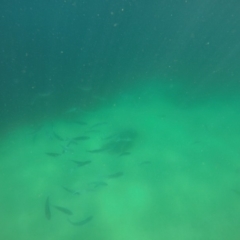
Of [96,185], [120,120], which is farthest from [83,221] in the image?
[120,120]

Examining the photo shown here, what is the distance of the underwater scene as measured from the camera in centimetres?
671

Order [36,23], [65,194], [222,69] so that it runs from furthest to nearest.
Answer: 1. [222,69]
2. [36,23]
3. [65,194]

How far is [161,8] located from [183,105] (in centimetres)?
1143

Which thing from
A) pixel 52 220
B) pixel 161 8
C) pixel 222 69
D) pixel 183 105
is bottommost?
pixel 52 220

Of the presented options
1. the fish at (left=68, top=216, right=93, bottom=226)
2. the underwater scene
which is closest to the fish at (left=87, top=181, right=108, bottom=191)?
the underwater scene

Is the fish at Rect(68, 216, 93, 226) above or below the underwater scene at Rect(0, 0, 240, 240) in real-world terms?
below

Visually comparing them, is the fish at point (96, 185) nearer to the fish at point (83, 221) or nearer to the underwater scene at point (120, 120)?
the underwater scene at point (120, 120)

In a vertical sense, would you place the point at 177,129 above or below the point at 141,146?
above

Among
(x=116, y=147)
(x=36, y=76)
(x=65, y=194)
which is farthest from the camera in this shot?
(x=36, y=76)

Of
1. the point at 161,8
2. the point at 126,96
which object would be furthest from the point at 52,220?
the point at 161,8

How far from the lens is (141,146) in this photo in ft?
33.7

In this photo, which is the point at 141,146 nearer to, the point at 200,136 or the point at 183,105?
the point at 200,136

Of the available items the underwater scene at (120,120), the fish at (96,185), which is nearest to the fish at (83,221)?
the underwater scene at (120,120)

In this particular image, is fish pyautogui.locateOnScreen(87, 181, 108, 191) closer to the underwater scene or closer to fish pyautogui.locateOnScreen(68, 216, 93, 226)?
the underwater scene
